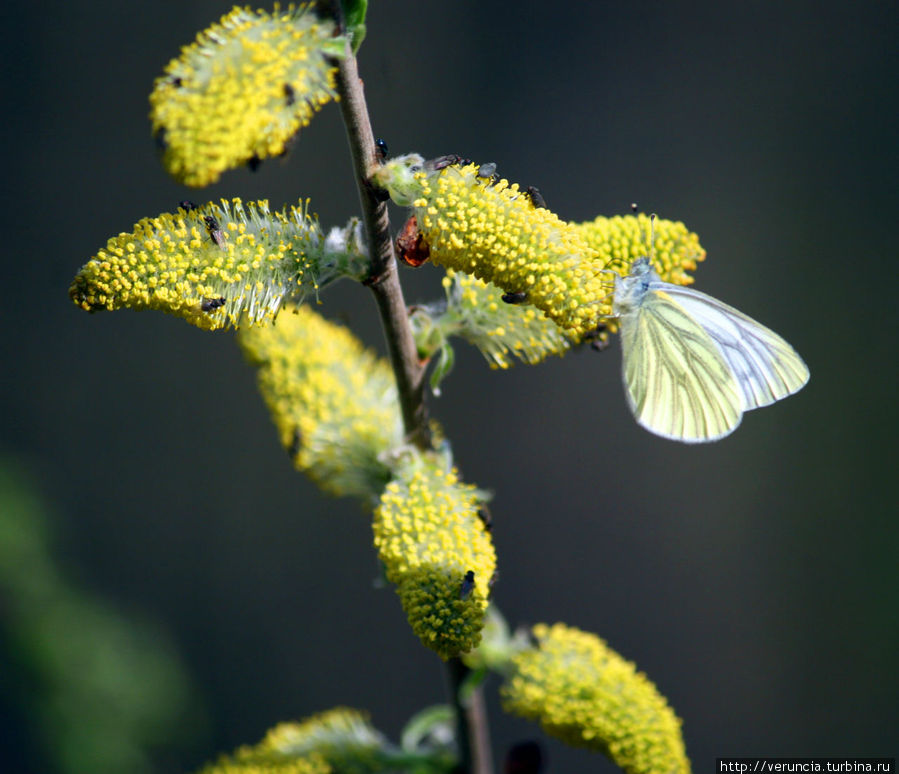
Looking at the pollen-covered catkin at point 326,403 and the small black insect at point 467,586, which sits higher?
the pollen-covered catkin at point 326,403

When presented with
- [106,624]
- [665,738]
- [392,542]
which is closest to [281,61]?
[392,542]

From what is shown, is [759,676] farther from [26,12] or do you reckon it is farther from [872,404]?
[26,12]

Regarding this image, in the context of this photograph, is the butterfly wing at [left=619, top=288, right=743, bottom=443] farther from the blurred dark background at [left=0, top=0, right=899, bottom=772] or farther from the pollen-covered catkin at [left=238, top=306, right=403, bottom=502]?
the blurred dark background at [left=0, top=0, right=899, bottom=772]

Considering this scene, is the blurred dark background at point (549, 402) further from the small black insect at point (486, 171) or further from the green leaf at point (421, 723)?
the small black insect at point (486, 171)

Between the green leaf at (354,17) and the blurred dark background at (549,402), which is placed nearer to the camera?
the green leaf at (354,17)

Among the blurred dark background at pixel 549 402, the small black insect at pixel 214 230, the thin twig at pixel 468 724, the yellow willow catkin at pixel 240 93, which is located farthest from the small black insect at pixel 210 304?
the blurred dark background at pixel 549 402

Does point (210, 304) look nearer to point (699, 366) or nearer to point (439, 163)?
point (439, 163)
